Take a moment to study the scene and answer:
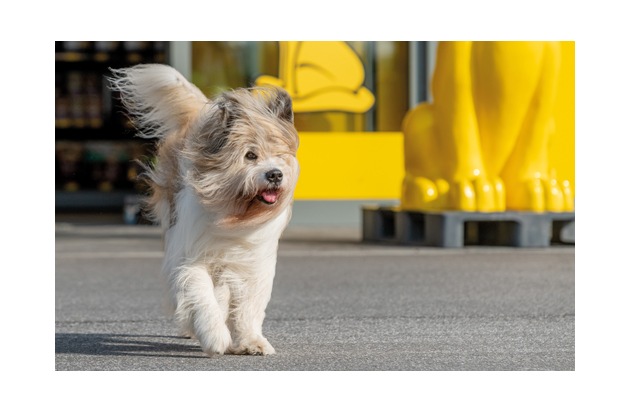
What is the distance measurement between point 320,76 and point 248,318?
30.6 feet

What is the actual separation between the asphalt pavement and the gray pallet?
186 millimetres

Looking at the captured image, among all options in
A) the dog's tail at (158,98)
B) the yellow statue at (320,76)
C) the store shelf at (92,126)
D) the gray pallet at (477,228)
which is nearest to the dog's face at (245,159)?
the dog's tail at (158,98)

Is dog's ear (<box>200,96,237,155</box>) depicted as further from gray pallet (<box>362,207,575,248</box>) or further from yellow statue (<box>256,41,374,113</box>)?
yellow statue (<box>256,41,374,113</box>)

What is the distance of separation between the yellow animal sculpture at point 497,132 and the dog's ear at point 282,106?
237 inches

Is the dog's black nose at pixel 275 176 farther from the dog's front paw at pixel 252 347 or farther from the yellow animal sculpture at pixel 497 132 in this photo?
the yellow animal sculpture at pixel 497 132

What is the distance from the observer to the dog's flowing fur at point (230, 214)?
5281 mm

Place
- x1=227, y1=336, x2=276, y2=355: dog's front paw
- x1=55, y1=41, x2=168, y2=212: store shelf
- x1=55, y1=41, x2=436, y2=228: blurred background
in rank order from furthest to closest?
x1=55, y1=41, x2=168, y2=212: store shelf
x1=55, y1=41, x2=436, y2=228: blurred background
x1=227, y1=336, x2=276, y2=355: dog's front paw

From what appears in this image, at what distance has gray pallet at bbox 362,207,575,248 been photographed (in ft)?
37.0

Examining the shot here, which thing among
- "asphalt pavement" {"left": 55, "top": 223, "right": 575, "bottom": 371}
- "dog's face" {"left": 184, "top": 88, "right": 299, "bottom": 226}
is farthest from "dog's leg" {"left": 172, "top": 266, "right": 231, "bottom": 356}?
"dog's face" {"left": 184, "top": 88, "right": 299, "bottom": 226}

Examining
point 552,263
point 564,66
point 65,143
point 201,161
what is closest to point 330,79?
point 564,66

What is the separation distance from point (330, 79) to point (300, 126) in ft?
2.37

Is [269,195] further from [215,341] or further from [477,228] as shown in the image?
[477,228]

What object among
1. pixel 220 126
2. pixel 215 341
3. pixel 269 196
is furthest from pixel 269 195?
→ pixel 215 341

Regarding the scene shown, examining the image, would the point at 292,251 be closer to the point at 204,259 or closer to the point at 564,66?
the point at 564,66
